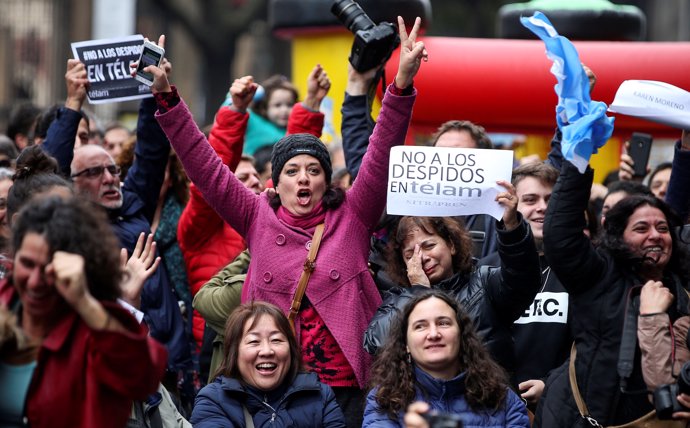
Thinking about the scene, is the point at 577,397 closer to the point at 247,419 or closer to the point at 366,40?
the point at 247,419

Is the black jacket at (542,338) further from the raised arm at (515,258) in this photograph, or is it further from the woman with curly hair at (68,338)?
the woman with curly hair at (68,338)

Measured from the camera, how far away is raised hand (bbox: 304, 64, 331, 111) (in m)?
6.77

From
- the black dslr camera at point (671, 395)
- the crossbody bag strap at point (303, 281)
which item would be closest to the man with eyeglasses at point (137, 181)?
the crossbody bag strap at point (303, 281)

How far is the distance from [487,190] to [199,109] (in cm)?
3267

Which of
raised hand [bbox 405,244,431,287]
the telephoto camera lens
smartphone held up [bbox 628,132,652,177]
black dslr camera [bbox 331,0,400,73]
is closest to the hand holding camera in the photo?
raised hand [bbox 405,244,431,287]

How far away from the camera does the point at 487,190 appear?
5773mm

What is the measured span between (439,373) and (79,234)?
1.84 metres

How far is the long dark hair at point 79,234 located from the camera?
3.91 metres

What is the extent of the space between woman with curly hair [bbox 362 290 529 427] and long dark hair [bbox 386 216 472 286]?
67 cm

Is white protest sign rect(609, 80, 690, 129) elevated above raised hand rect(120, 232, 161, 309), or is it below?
above

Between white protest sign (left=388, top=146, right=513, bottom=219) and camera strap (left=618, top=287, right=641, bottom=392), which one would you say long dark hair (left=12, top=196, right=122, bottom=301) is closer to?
white protest sign (left=388, top=146, right=513, bottom=219)

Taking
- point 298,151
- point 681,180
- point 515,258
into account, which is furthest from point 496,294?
point 681,180

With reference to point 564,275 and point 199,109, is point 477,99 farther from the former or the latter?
point 199,109

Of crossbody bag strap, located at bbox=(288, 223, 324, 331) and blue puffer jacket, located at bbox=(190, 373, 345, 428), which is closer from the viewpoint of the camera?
blue puffer jacket, located at bbox=(190, 373, 345, 428)
